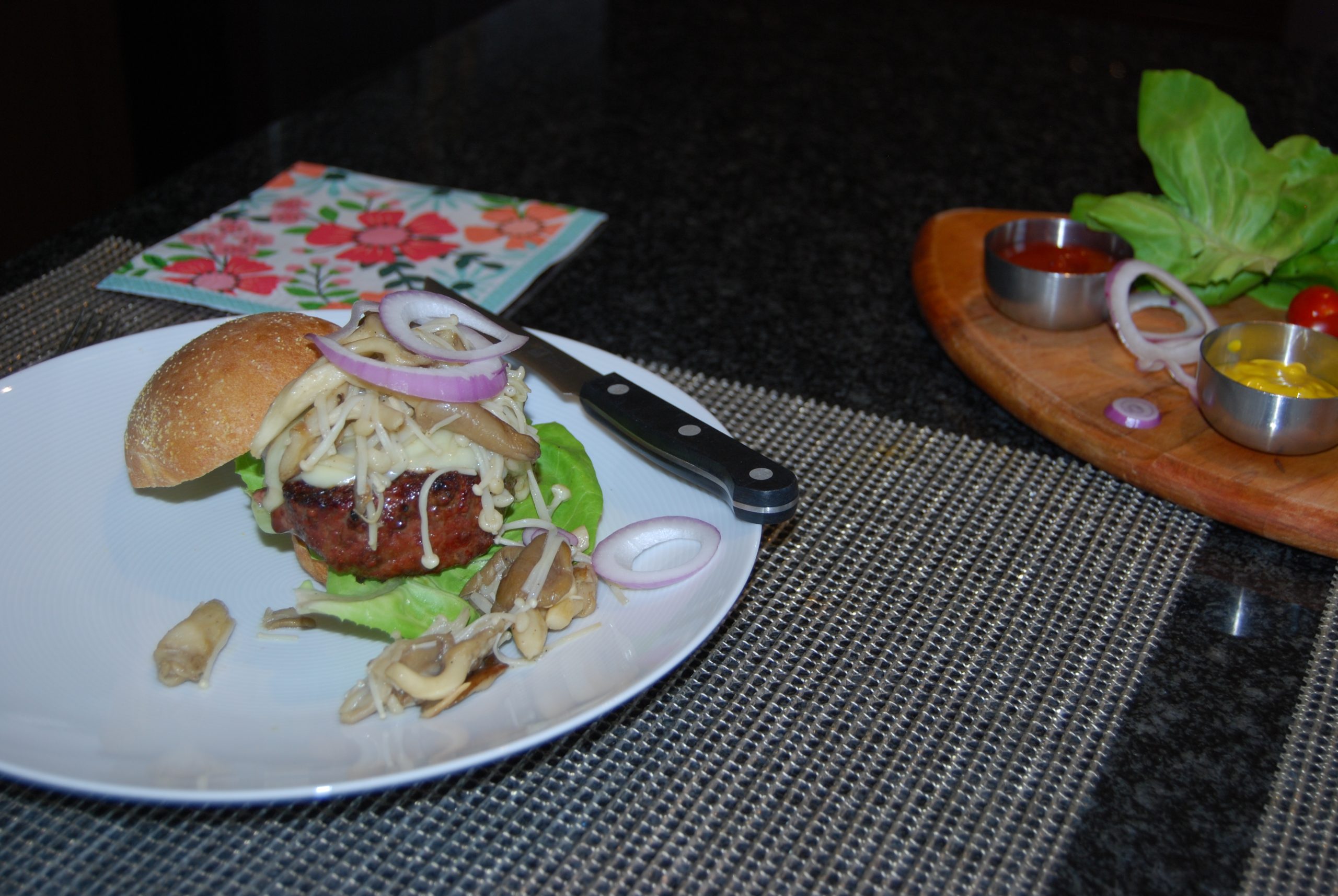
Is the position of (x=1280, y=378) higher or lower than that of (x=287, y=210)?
higher

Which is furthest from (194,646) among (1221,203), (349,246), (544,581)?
(1221,203)

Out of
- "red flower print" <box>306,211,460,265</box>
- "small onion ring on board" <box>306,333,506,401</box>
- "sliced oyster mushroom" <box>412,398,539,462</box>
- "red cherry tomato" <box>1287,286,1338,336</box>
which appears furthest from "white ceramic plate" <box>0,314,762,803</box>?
"red cherry tomato" <box>1287,286,1338,336</box>

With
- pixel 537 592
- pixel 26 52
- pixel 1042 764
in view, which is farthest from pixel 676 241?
pixel 26 52

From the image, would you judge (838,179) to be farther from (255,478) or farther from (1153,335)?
(255,478)

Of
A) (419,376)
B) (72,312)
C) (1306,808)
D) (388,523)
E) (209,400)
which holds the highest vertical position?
(419,376)

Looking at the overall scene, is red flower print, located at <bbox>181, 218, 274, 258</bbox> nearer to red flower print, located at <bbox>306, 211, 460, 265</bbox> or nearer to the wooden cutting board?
red flower print, located at <bbox>306, 211, 460, 265</bbox>

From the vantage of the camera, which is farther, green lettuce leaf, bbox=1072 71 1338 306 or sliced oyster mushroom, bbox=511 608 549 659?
green lettuce leaf, bbox=1072 71 1338 306

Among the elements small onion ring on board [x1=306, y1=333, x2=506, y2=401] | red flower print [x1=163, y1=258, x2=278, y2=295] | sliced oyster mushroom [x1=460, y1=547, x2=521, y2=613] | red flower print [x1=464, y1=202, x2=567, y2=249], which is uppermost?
small onion ring on board [x1=306, y1=333, x2=506, y2=401]
